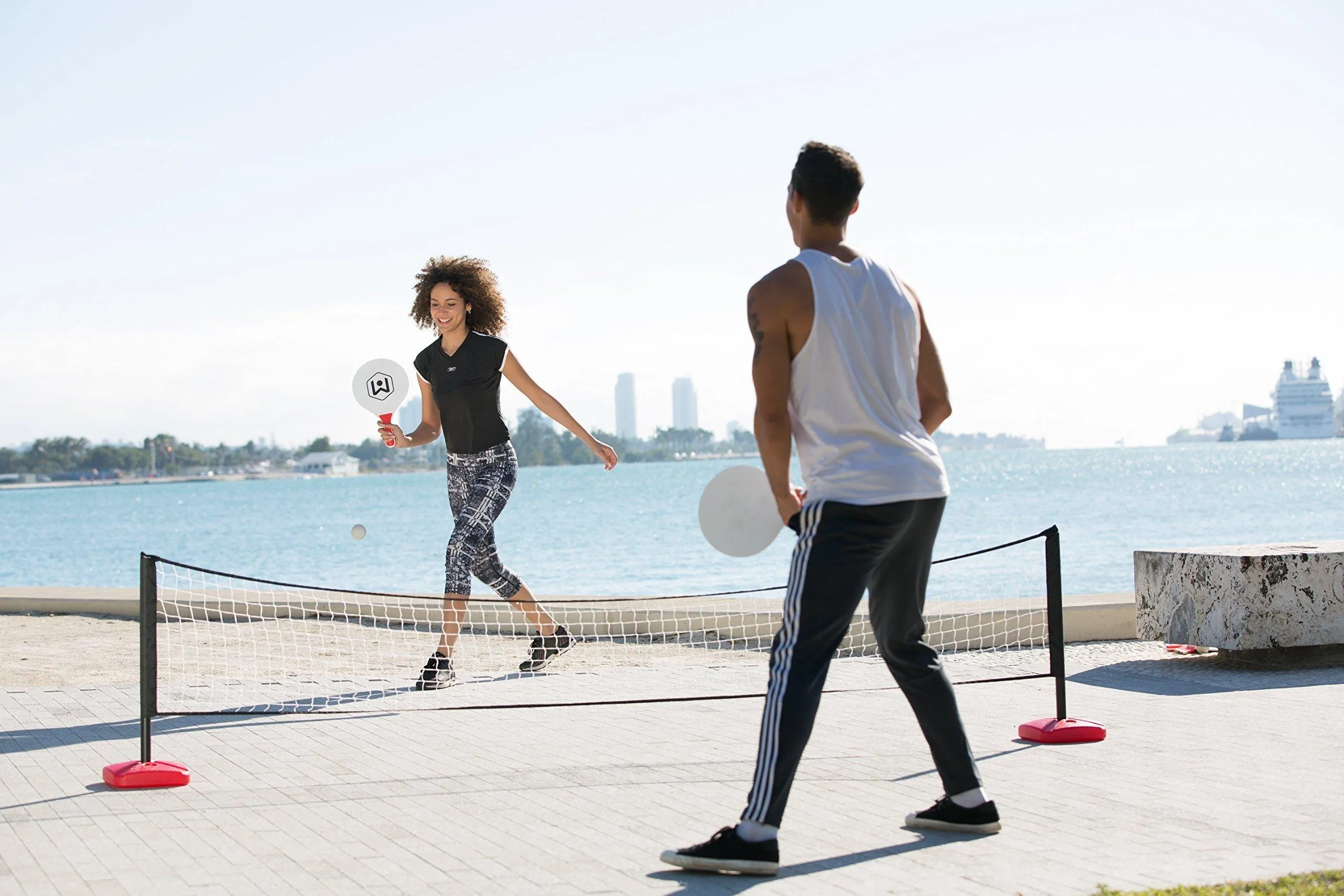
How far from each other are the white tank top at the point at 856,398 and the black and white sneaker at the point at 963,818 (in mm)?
1041

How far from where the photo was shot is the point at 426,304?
8203mm

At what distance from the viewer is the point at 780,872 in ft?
12.9

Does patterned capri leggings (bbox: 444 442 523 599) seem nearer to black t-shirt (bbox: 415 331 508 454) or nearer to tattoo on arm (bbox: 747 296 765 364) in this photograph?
black t-shirt (bbox: 415 331 508 454)

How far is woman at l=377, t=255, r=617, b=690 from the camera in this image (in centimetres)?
779

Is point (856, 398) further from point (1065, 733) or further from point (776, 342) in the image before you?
point (1065, 733)

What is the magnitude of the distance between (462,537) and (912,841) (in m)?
4.12

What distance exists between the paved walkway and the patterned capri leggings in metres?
1.12

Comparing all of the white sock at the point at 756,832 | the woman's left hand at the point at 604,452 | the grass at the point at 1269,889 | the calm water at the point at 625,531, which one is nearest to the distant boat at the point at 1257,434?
the calm water at the point at 625,531

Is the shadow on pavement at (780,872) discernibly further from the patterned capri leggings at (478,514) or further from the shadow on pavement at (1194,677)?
the patterned capri leggings at (478,514)

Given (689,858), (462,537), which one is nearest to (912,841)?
(689,858)

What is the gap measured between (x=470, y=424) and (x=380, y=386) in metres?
0.58

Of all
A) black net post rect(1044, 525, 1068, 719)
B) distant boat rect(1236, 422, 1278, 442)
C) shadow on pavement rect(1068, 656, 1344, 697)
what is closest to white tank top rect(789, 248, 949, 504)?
black net post rect(1044, 525, 1068, 719)

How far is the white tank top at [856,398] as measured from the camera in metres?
4.01

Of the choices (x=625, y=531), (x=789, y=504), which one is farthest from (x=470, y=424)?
(x=625, y=531)
